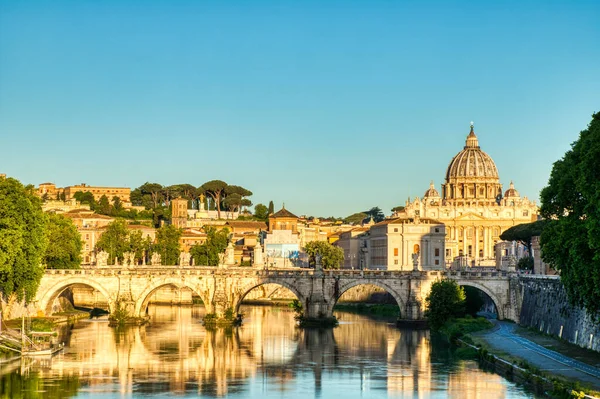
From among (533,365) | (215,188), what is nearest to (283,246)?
(215,188)

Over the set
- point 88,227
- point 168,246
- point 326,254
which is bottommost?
point 326,254

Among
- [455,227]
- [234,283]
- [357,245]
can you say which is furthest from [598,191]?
[455,227]

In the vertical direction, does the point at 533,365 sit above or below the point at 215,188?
below

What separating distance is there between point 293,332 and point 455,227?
337ft

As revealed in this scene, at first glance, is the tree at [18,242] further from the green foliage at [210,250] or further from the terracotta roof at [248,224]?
the terracotta roof at [248,224]

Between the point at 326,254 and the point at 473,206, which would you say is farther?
the point at 473,206

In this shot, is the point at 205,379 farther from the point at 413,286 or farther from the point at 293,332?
the point at 413,286

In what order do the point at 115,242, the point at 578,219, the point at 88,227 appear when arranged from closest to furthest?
the point at 578,219 → the point at 115,242 → the point at 88,227

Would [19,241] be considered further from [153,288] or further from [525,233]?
[525,233]

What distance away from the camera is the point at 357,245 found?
14425 centimetres

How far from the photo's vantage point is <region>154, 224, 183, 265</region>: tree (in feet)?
381

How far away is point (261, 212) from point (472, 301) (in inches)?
4341

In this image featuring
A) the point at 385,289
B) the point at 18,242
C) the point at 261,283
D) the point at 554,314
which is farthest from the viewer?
the point at 261,283

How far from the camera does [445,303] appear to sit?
227ft
